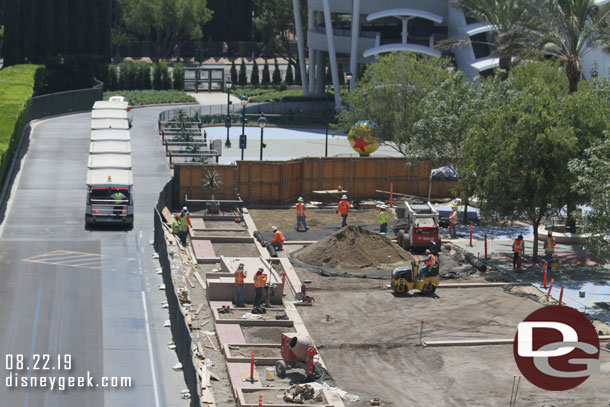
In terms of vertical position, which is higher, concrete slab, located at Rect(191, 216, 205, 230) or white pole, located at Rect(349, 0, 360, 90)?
white pole, located at Rect(349, 0, 360, 90)

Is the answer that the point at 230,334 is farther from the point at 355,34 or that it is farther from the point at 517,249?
the point at 355,34

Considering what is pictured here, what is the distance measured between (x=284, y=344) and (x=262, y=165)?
25431mm

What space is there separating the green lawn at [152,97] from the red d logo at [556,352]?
7744 cm

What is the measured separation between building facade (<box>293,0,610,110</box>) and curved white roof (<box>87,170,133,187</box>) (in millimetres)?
41770

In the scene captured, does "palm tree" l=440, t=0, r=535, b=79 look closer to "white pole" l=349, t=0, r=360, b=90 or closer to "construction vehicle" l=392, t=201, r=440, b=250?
"construction vehicle" l=392, t=201, r=440, b=250

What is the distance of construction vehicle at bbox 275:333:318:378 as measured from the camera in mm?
27783

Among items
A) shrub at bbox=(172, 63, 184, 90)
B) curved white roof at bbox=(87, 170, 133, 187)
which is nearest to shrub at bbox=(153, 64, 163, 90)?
shrub at bbox=(172, 63, 184, 90)

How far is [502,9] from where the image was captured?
59.4 metres

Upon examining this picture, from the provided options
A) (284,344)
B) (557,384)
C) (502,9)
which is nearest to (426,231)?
(284,344)

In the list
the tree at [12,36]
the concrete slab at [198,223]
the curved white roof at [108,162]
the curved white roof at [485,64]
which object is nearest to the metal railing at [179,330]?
the concrete slab at [198,223]

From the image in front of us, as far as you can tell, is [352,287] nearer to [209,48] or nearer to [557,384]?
[557,384]

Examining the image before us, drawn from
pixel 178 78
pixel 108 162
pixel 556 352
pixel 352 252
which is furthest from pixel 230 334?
pixel 178 78

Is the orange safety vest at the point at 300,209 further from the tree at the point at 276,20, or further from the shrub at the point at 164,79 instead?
the tree at the point at 276,20

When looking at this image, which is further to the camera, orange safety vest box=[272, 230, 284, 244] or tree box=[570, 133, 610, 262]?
orange safety vest box=[272, 230, 284, 244]
